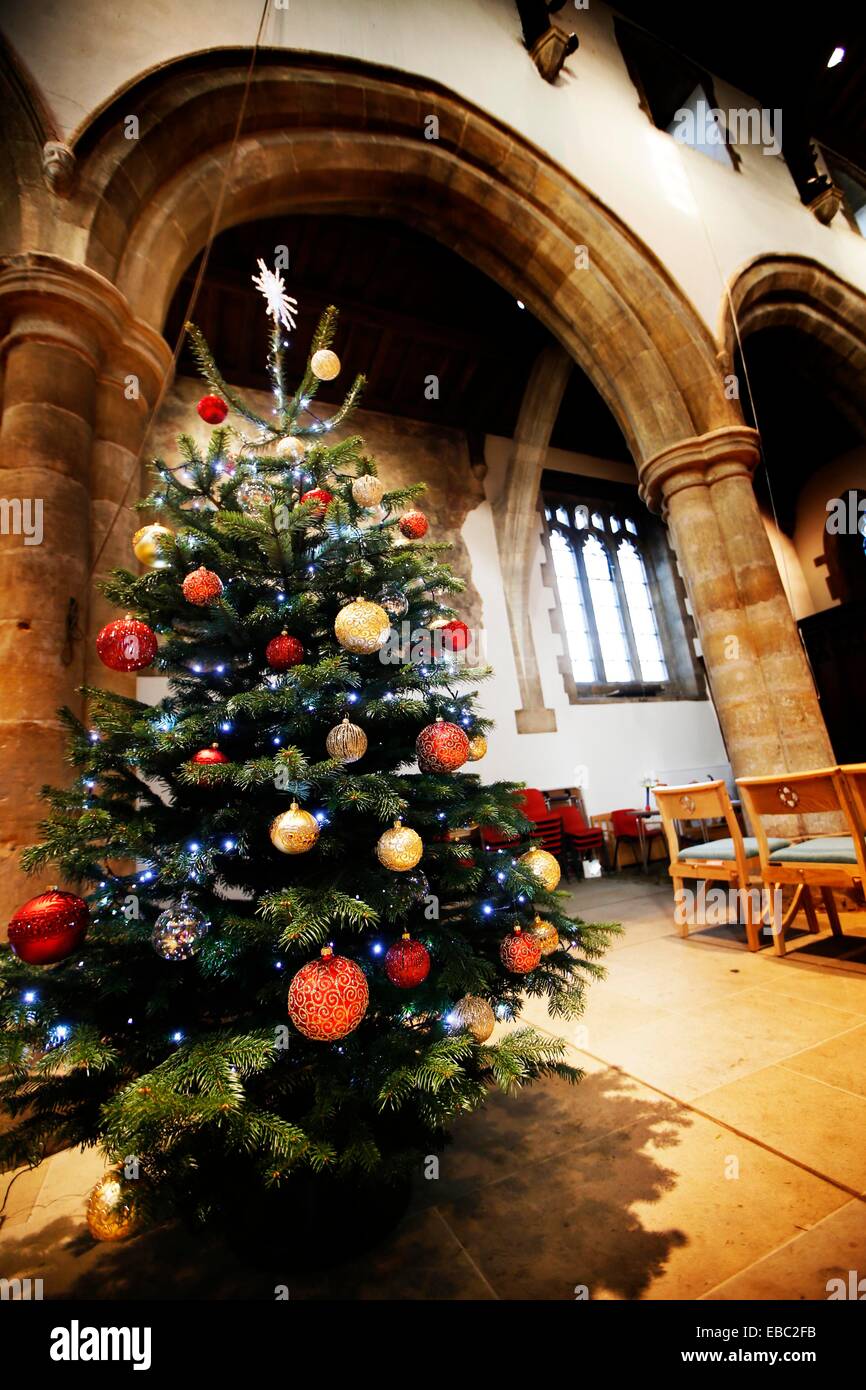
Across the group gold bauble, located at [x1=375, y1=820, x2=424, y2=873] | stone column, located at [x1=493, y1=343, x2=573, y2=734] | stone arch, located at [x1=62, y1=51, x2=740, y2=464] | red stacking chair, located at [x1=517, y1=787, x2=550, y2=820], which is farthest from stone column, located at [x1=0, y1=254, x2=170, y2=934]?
stone column, located at [x1=493, y1=343, x2=573, y2=734]

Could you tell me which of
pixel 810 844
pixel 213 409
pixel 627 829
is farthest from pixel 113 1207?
pixel 627 829

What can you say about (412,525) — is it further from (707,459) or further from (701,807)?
(707,459)

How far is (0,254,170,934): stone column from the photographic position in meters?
2.10

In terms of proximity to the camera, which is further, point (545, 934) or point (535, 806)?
point (535, 806)

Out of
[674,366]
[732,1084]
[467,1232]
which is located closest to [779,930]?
[732,1084]

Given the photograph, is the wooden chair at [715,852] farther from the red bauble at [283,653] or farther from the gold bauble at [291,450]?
the gold bauble at [291,450]

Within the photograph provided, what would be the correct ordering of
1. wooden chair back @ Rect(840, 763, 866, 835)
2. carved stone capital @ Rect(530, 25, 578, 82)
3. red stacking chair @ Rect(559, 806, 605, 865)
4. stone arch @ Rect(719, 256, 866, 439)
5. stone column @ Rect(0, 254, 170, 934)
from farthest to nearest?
red stacking chair @ Rect(559, 806, 605, 865), stone arch @ Rect(719, 256, 866, 439), carved stone capital @ Rect(530, 25, 578, 82), wooden chair back @ Rect(840, 763, 866, 835), stone column @ Rect(0, 254, 170, 934)

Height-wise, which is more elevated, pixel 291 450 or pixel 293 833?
pixel 291 450

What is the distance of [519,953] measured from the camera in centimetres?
125

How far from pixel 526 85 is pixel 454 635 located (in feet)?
19.8

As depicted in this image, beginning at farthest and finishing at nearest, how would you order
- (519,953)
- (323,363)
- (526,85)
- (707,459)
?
(526,85) → (707,459) → (323,363) → (519,953)

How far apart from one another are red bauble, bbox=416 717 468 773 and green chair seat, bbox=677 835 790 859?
7.30 ft

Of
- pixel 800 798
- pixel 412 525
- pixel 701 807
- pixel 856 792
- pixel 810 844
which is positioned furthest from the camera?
pixel 701 807

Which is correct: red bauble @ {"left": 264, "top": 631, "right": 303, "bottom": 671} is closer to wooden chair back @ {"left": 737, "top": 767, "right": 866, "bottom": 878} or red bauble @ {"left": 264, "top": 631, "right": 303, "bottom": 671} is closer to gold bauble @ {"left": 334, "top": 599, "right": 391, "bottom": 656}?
gold bauble @ {"left": 334, "top": 599, "right": 391, "bottom": 656}
